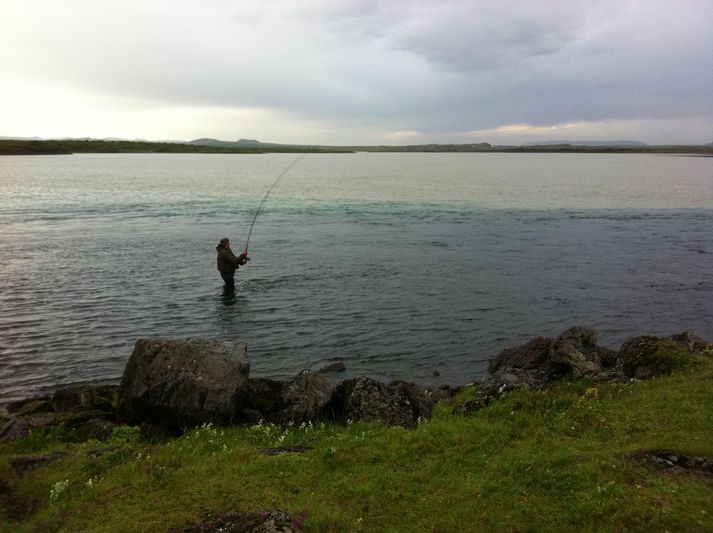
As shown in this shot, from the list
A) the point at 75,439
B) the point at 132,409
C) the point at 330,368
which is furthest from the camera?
the point at 330,368

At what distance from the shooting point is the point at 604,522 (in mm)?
6984

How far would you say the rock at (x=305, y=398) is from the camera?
12719 mm

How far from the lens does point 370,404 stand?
12.5 m

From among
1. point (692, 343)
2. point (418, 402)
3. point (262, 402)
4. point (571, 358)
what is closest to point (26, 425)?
point (262, 402)

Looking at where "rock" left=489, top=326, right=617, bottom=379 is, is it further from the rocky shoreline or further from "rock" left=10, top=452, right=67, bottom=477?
"rock" left=10, top=452, right=67, bottom=477

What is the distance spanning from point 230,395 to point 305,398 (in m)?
1.84

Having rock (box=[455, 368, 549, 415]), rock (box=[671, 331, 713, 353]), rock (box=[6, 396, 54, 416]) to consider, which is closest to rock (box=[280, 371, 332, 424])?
rock (box=[455, 368, 549, 415])

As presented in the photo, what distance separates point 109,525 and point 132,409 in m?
5.22

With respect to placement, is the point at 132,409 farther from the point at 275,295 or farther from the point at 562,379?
the point at 275,295

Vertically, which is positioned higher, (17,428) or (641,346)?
(641,346)

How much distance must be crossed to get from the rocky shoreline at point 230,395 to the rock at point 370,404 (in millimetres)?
25

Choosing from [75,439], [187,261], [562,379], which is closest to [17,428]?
[75,439]

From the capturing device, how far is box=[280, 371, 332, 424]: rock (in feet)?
41.7

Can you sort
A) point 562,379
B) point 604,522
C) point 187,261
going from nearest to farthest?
point 604,522 → point 562,379 → point 187,261
